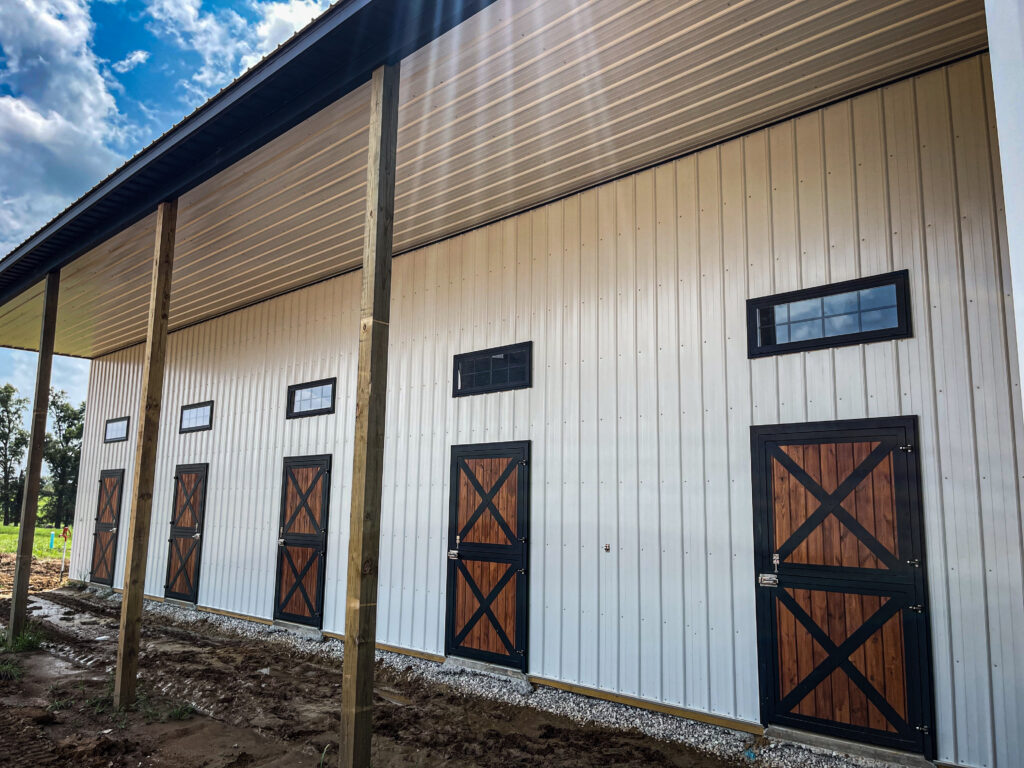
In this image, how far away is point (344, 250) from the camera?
7.50 metres

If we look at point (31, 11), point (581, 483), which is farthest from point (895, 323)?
point (31, 11)

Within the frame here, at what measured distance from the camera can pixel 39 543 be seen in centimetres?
2103

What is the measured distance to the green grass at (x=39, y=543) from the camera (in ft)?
59.8

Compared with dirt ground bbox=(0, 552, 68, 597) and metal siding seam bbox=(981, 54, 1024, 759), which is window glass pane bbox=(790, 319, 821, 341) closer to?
metal siding seam bbox=(981, 54, 1024, 759)

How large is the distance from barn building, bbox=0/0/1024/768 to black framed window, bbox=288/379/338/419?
1.28 meters

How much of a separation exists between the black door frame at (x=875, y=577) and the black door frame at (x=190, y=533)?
8.34 metres

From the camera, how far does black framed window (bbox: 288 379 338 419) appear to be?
8.08 m

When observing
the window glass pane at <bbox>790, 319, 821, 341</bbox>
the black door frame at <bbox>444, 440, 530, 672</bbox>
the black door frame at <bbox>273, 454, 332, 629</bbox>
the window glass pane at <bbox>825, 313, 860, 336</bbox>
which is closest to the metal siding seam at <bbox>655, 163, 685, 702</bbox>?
the black door frame at <bbox>444, 440, 530, 672</bbox>

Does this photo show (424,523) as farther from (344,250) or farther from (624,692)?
(344,250)

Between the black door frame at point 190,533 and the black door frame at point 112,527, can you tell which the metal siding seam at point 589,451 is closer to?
the black door frame at point 190,533

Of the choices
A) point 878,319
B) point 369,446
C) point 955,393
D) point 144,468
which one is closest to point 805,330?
point 878,319

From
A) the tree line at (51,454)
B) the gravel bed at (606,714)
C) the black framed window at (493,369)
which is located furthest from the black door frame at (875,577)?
the tree line at (51,454)

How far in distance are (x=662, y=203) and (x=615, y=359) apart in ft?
4.35

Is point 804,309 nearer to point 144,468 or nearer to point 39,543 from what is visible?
point 144,468
